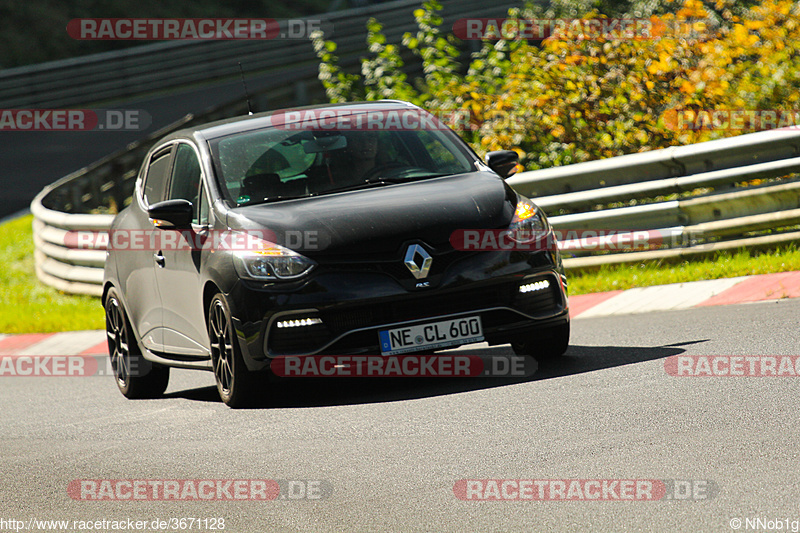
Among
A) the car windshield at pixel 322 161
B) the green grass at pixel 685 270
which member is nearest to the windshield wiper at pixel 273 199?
the car windshield at pixel 322 161

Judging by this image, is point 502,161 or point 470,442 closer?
point 470,442

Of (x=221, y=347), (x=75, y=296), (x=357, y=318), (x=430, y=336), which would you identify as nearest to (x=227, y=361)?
(x=221, y=347)

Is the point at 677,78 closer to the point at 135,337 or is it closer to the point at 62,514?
the point at 135,337

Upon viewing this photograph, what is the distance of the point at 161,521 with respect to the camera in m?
4.91

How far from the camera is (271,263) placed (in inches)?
268

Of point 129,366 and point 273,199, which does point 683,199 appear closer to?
point 273,199

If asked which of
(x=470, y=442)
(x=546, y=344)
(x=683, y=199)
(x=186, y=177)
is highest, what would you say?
(x=186, y=177)

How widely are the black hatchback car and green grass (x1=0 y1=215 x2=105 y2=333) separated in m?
5.71

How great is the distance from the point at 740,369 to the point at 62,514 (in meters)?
3.50

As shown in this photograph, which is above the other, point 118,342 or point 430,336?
point 430,336

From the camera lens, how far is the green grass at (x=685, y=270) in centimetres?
995

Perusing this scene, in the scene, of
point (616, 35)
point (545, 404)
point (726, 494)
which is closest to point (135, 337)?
point (545, 404)

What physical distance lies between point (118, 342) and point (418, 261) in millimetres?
3268

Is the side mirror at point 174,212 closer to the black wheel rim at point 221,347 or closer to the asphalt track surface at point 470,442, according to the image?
the black wheel rim at point 221,347
